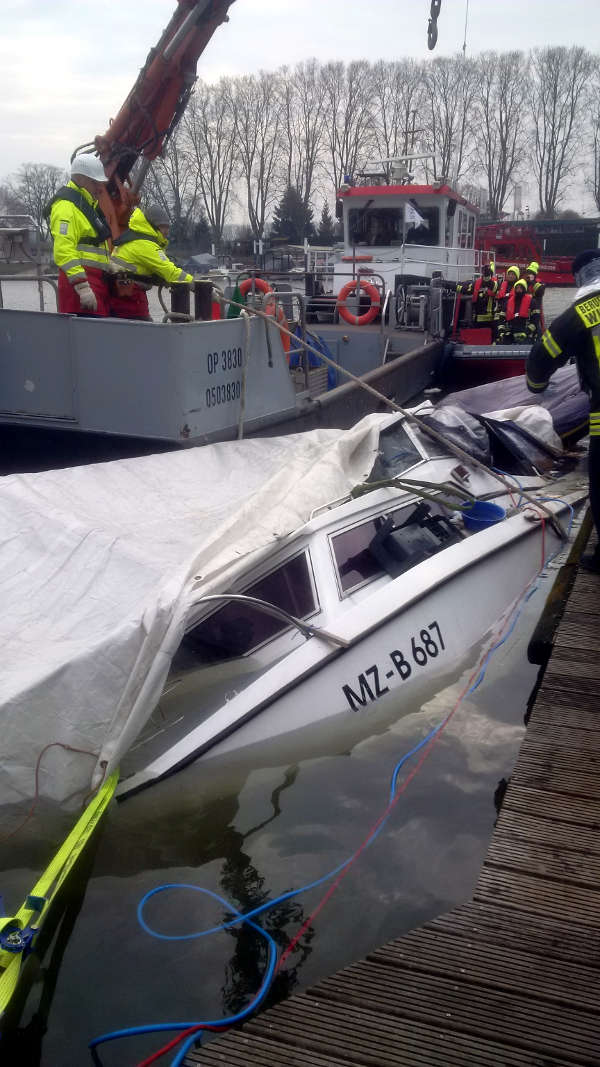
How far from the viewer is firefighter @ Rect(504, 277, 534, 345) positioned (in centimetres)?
1453

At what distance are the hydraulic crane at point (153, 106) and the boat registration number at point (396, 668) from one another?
4.81 metres

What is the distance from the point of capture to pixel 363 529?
16.1 feet

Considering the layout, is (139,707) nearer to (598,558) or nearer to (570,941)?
(570,941)

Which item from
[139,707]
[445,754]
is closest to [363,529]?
[445,754]

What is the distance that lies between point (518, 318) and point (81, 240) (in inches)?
387

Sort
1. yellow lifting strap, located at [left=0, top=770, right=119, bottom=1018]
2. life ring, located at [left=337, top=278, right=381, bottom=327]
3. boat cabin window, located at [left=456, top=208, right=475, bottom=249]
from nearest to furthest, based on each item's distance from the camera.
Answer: yellow lifting strap, located at [left=0, top=770, right=119, bottom=1018] → life ring, located at [left=337, top=278, right=381, bottom=327] → boat cabin window, located at [left=456, top=208, right=475, bottom=249]

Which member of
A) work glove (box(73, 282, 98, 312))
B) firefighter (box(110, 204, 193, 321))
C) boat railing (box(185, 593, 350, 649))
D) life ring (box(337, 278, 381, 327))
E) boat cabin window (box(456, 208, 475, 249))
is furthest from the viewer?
boat cabin window (box(456, 208, 475, 249))

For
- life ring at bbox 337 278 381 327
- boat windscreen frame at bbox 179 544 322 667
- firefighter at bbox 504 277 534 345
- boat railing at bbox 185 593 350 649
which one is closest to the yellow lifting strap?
boat railing at bbox 185 593 350 649

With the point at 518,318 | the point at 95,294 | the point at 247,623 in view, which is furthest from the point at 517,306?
the point at 247,623

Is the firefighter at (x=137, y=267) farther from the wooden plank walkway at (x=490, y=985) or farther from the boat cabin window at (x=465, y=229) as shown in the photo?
the boat cabin window at (x=465, y=229)

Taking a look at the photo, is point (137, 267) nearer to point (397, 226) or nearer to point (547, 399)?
point (547, 399)

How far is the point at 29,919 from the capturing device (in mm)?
2426

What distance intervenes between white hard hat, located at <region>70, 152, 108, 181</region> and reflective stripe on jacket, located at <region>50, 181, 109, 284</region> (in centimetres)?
16

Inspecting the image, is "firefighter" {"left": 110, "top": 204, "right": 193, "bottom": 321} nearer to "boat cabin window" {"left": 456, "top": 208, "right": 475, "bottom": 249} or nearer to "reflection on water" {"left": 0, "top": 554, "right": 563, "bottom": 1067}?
"reflection on water" {"left": 0, "top": 554, "right": 563, "bottom": 1067}
